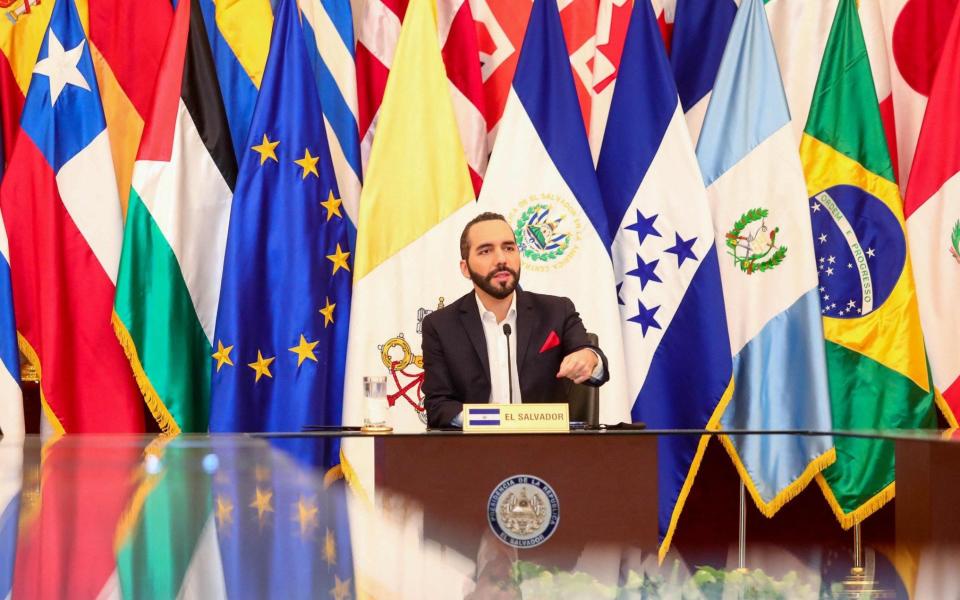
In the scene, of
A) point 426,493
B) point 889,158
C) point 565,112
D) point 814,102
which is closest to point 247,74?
point 565,112

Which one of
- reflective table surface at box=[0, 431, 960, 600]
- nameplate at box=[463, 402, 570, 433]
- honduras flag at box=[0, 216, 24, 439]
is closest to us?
reflective table surface at box=[0, 431, 960, 600]

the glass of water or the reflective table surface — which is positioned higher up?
the glass of water

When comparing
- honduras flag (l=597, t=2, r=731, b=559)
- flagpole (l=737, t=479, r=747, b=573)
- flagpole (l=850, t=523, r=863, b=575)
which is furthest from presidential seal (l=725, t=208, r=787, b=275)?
flagpole (l=850, t=523, r=863, b=575)

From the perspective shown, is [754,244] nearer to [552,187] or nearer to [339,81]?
[552,187]

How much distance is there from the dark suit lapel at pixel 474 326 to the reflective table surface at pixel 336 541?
1446mm

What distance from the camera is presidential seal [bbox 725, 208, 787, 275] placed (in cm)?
506

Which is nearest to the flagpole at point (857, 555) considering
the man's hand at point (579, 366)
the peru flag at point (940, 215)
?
the man's hand at point (579, 366)

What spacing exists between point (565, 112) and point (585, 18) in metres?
0.76

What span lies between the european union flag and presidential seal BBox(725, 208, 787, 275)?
5.87 feet

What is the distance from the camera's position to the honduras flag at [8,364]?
185 inches

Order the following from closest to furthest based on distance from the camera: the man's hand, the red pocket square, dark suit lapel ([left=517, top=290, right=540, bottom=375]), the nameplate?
the nameplate → the man's hand → the red pocket square → dark suit lapel ([left=517, top=290, right=540, bottom=375])

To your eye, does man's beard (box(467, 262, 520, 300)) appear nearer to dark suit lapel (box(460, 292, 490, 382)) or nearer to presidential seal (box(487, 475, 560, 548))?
dark suit lapel (box(460, 292, 490, 382))

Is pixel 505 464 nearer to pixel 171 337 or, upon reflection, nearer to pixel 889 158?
pixel 171 337

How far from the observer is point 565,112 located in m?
5.10
